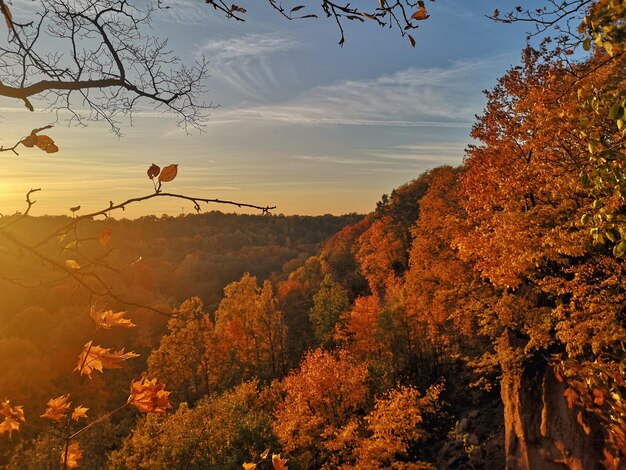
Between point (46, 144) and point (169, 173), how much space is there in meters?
1.19

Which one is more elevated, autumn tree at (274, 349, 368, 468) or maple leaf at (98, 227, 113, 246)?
maple leaf at (98, 227, 113, 246)

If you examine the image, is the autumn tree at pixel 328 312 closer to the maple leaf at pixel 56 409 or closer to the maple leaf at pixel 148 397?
the maple leaf at pixel 56 409

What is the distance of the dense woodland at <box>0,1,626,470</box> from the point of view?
3693 millimetres

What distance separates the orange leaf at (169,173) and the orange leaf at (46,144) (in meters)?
1.13

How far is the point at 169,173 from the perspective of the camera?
2.41 m

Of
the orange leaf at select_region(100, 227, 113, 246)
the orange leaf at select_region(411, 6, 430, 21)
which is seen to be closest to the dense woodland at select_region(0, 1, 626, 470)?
the orange leaf at select_region(100, 227, 113, 246)

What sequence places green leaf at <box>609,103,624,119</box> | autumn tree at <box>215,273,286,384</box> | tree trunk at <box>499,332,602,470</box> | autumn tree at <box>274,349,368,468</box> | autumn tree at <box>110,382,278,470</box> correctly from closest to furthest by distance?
1. green leaf at <box>609,103,624,119</box>
2. tree trunk at <box>499,332,602,470</box>
3. autumn tree at <box>110,382,278,470</box>
4. autumn tree at <box>274,349,368,468</box>
5. autumn tree at <box>215,273,286,384</box>

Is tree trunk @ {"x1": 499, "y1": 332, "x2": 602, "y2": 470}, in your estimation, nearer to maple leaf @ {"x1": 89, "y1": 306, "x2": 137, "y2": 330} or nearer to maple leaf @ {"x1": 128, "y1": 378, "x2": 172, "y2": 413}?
maple leaf @ {"x1": 128, "y1": 378, "x2": 172, "y2": 413}

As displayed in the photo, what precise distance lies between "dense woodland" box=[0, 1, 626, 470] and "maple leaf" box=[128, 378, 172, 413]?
0.04 ft

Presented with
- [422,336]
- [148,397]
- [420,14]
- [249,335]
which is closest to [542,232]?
[420,14]

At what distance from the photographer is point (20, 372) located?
139ft

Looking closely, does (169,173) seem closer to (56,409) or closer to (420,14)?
(420,14)

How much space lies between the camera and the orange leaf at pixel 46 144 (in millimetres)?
2939

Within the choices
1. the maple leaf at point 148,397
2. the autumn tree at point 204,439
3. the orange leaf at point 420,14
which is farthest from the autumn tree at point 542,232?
the autumn tree at point 204,439
